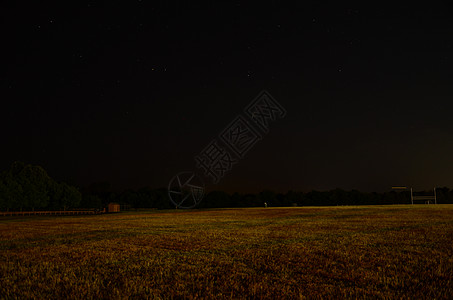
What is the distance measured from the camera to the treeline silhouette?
73.7 meters

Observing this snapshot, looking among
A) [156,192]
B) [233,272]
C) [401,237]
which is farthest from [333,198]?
[233,272]

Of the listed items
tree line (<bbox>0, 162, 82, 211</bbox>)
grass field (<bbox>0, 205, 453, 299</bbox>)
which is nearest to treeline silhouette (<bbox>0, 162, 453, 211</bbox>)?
tree line (<bbox>0, 162, 82, 211</bbox>)

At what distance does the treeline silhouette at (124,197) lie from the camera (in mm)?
73719

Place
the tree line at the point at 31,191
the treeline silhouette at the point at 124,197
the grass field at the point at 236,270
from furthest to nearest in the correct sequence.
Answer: the treeline silhouette at the point at 124,197 < the tree line at the point at 31,191 < the grass field at the point at 236,270

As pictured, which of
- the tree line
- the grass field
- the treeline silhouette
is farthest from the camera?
the treeline silhouette

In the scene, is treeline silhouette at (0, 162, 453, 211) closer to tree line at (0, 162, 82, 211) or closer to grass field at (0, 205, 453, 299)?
tree line at (0, 162, 82, 211)

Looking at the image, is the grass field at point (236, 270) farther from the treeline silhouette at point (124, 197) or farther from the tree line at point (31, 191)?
the treeline silhouette at point (124, 197)

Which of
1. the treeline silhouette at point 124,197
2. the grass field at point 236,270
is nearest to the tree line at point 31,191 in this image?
the treeline silhouette at point 124,197

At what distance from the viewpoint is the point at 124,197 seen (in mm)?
122188

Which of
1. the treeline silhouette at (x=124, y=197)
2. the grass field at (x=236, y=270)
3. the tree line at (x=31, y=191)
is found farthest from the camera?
the treeline silhouette at (x=124, y=197)

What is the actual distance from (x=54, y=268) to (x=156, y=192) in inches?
4702

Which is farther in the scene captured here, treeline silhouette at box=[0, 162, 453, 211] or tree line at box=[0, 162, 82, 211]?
treeline silhouette at box=[0, 162, 453, 211]

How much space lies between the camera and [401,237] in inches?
562

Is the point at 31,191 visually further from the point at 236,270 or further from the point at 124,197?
the point at 236,270
